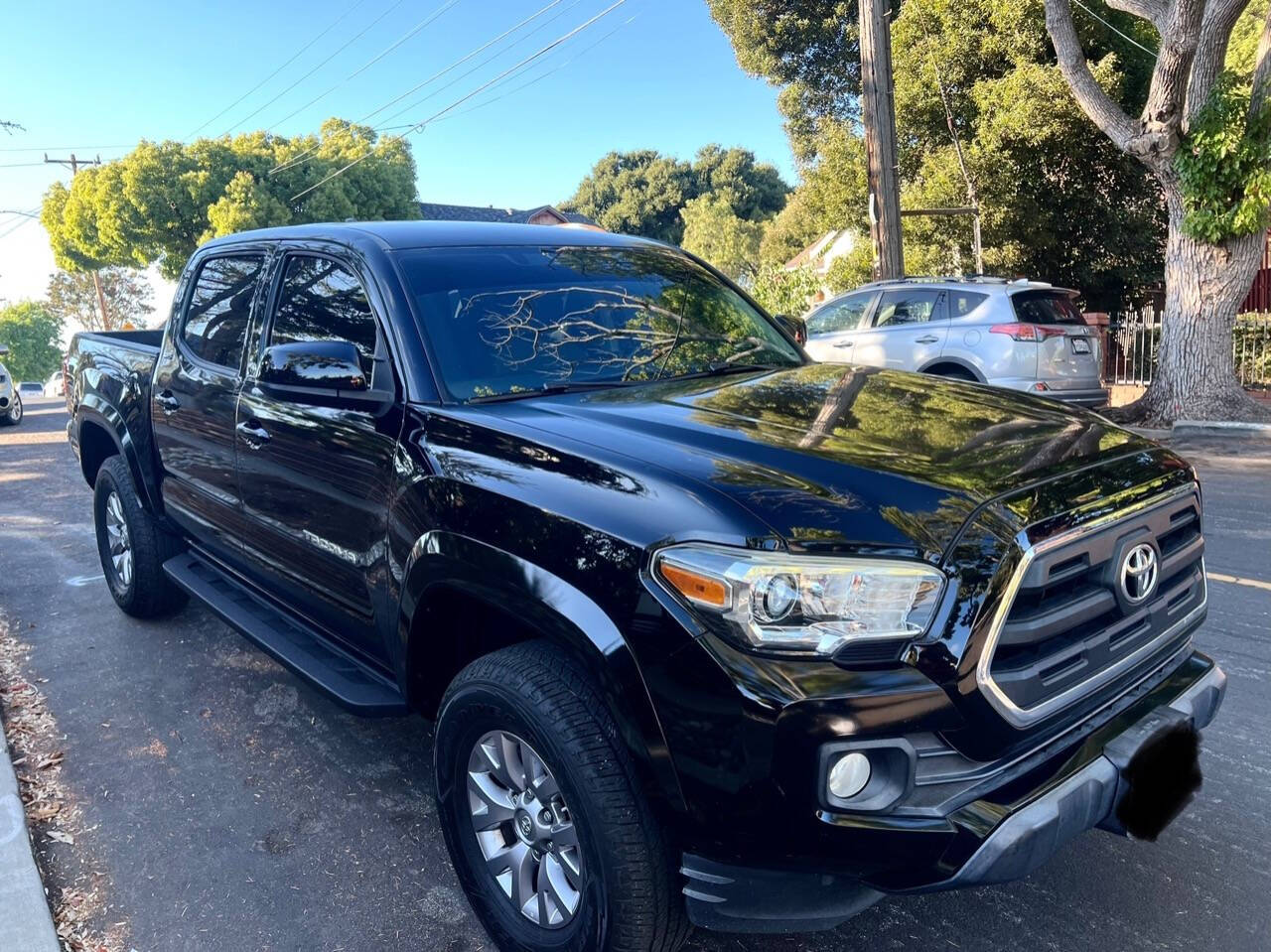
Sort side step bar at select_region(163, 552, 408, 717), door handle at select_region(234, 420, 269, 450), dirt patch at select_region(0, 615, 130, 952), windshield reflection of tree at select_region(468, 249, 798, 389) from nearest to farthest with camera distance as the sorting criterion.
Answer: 1. dirt patch at select_region(0, 615, 130, 952)
2. side step bar at select_region(163, 552, 408, 717)
3. windshield reflection of tree at select_region(468, 249, 798, 389)
4. door handle at select_region(234, 420, 269, 450)

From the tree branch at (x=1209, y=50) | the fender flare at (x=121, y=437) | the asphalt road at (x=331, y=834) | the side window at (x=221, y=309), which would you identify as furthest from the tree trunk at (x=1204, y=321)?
the fender flare at (x=121, y=437)

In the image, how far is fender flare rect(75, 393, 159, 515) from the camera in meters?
4.76

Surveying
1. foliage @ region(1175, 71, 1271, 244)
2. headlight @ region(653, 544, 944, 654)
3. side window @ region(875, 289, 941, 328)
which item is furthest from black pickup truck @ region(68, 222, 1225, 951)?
foliage @ region(1175, 71, 1271, 244)

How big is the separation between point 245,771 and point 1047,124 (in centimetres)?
1597

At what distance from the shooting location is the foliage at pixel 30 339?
8906 centimetres

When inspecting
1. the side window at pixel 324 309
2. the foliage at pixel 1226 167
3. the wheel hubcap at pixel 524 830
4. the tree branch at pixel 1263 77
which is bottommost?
the wheel hubcap at pixel 524 830

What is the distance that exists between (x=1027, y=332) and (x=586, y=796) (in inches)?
364

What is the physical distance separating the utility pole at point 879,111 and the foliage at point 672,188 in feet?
165

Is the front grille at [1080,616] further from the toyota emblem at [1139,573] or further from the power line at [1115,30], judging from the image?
the power line at [1115,30]

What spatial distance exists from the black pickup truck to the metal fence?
554 inches

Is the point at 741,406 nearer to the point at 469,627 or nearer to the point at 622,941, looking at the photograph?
the point at 469,627

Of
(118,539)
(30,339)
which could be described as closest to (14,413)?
(118,539)

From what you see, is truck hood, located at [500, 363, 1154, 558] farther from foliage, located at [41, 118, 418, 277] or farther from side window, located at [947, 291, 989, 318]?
foliage, located at [41, 118, 418, 277]

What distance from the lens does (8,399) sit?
1712 cm
